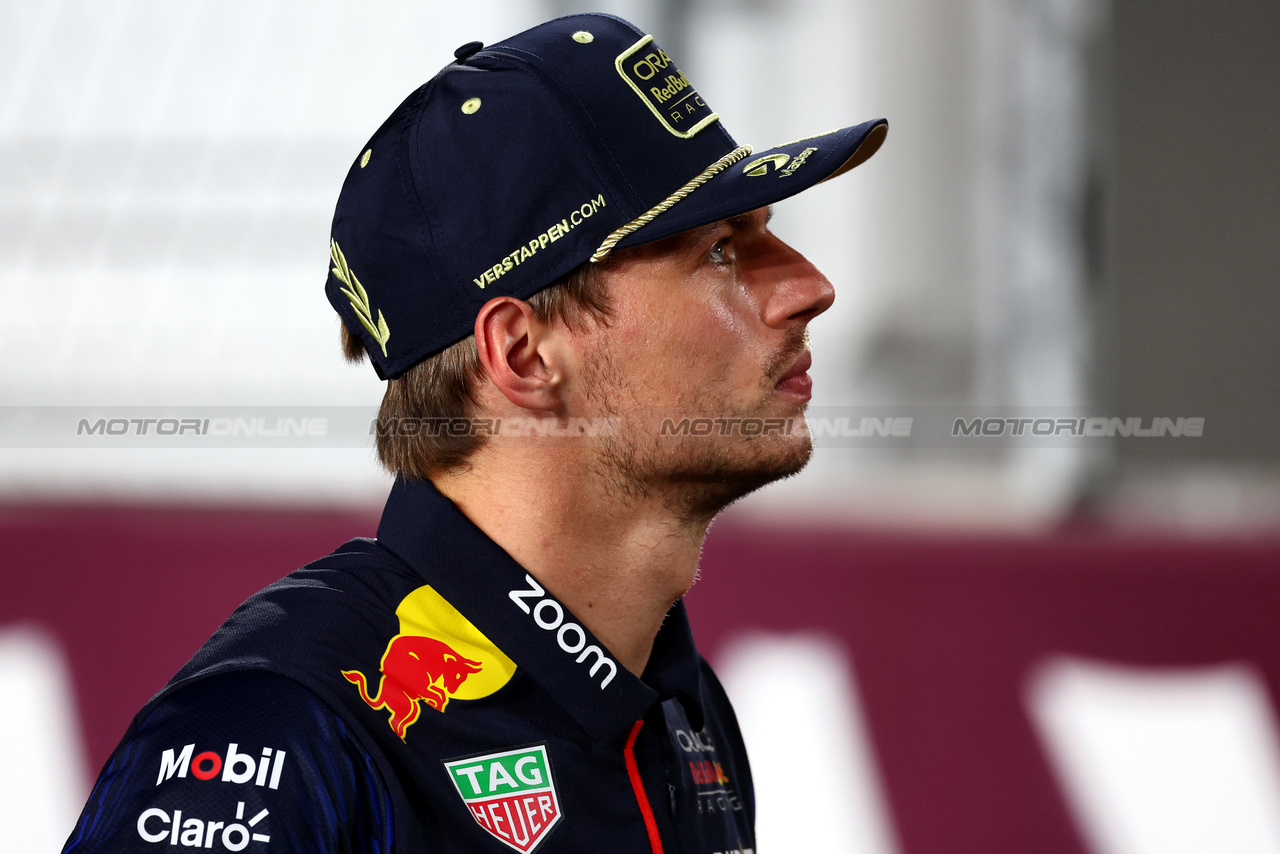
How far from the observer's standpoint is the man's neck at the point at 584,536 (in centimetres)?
108

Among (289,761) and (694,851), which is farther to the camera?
(694,851)

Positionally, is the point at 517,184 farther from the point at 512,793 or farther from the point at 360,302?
the point at 512,793

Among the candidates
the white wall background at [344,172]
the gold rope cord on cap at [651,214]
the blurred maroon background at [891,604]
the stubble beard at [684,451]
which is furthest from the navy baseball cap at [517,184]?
the white wall background at [344,172]

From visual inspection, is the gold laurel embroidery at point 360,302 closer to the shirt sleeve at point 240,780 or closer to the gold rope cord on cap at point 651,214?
the gold rope cord on cap at point 651,214

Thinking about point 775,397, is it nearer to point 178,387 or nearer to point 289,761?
point 289,761

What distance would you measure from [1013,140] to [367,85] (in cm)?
176

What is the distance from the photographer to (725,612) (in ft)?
8.08

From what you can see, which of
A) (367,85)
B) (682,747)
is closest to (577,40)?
(682,747)

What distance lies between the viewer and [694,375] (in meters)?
1.11

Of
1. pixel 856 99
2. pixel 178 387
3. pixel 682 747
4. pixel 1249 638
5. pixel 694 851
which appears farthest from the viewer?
pixel 856 99

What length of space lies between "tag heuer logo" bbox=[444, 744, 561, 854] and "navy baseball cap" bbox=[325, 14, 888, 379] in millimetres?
386

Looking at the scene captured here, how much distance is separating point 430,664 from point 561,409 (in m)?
0.27

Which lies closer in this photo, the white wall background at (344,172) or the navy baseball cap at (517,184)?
the navy baseball cap at (517,184)

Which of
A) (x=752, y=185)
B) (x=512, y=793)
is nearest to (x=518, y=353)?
(x=752, y=185)
